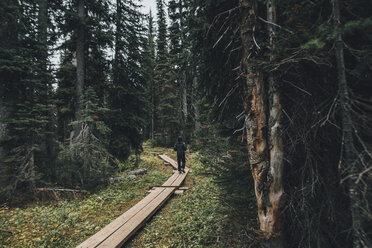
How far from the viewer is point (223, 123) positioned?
4.48 m

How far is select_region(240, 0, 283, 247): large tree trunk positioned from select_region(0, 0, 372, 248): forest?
0.02 meters

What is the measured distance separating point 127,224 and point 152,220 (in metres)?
1.17

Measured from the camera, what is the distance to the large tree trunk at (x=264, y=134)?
9.23ft

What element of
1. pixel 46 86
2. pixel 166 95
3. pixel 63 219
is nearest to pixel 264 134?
pixel 63 219

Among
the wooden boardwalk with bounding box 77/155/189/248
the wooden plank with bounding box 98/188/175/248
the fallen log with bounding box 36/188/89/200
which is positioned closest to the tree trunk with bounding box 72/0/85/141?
the fallen log with bounding box 36/188/89/200

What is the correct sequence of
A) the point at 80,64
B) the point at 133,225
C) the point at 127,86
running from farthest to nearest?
the point at 127,86
the point at 80,64
the point at 133,225

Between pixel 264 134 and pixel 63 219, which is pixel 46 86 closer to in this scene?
pixel 63 219

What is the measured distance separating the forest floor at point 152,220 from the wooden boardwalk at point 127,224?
34cm

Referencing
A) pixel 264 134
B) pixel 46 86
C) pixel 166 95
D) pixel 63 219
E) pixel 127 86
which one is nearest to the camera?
pixel 264 134

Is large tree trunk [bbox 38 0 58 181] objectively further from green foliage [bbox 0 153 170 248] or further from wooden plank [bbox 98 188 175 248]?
wooden plank [bbox 98 188 175 248]

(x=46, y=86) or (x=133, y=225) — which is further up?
(x=46, y=86)

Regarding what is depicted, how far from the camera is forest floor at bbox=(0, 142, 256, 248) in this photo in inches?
148

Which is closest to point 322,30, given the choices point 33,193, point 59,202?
point 59,202

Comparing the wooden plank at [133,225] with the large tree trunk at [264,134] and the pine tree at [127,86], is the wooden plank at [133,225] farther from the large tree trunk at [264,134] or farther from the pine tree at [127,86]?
the pine tree at [127,86]
